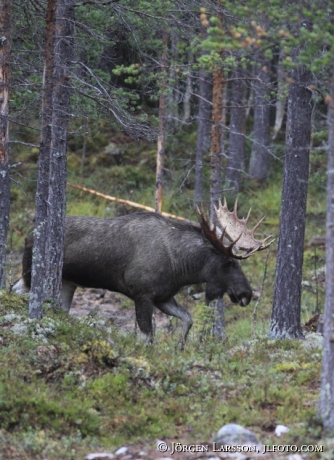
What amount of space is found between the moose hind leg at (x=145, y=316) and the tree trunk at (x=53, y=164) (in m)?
1.35

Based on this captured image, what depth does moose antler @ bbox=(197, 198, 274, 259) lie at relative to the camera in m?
11.9

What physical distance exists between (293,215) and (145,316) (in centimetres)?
291

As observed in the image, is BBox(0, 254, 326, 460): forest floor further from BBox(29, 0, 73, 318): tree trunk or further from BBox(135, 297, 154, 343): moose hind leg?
BBox(135, 297, 154, 343): moose hind leg

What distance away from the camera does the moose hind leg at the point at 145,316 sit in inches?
475

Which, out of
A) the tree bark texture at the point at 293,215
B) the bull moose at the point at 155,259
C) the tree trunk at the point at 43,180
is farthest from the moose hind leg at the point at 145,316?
the tree trunk at the point at 43,180

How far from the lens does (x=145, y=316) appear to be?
12117 mm

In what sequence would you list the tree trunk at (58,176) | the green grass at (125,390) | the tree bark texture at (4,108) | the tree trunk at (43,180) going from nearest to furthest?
the green grass at (125,390), the tree trunk at (43,180), the tree bark texture at (4,108), the tree trunk at (58,176)

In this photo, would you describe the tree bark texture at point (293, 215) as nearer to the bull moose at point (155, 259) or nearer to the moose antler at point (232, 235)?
the moose antler at point (232, 235)

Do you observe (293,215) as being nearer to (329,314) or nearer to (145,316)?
(145,316)

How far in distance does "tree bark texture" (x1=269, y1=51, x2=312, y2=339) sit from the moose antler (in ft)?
1.33

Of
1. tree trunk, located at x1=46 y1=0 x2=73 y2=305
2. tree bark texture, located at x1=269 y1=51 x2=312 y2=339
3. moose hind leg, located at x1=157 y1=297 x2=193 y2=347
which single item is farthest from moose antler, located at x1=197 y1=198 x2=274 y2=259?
tree trunk, located at x1=46 y1=0 x2=73 y2=305

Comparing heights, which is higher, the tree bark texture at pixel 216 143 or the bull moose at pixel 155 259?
the tree bark texture at pixel 216 143

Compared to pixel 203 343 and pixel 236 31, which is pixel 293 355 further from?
pixel 236 31

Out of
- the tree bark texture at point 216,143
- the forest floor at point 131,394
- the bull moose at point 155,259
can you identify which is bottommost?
the forest floor at point 131,394
